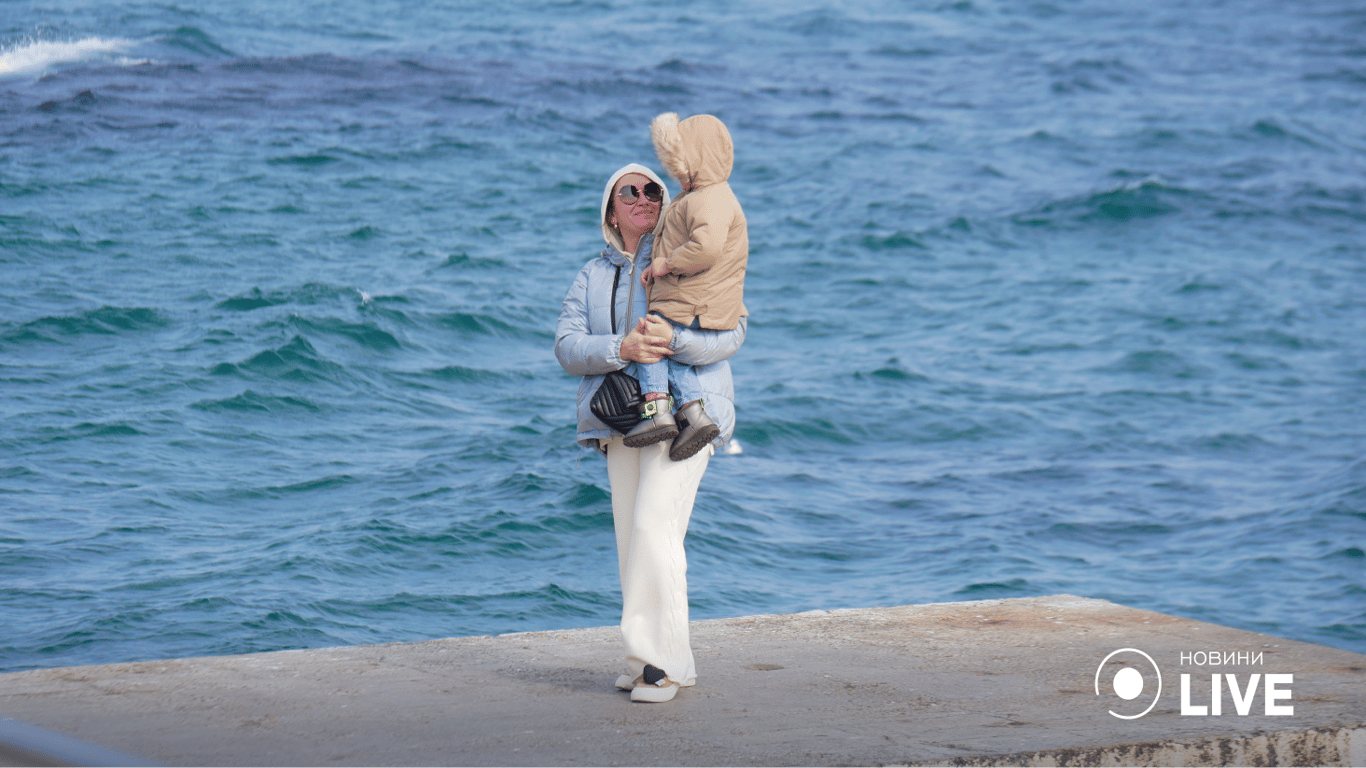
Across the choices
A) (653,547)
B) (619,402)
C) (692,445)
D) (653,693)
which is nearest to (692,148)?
(619,402)

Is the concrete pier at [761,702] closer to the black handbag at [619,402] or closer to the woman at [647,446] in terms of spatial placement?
the woman at [647,446]

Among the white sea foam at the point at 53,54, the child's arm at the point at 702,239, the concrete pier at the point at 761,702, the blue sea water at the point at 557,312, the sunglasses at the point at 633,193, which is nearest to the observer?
the concrete pier at the point at 761,702

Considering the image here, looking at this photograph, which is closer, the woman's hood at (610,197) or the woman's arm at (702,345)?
the woman's arm at (702,345)

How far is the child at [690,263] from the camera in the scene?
419 cm

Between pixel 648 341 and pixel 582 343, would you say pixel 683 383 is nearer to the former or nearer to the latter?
pixel 648 341

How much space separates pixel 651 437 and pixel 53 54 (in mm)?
23016

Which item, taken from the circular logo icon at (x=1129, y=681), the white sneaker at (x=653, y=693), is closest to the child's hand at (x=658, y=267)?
the white sneaker at (x=653, y=693)

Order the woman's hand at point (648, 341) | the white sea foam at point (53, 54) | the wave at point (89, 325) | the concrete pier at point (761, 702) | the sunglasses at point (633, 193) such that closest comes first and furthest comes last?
the concrete pier at point (761, 702)
the woman's hand at point (648, 341)
the sunglasses at point (633, 193)
the wave at point (89, 325)
the white sea foam at point (53, 54)

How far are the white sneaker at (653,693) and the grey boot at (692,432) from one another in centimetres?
81

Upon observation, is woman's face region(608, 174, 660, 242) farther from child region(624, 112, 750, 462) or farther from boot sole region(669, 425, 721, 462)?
boot sole region(669, 425, 721, 462)

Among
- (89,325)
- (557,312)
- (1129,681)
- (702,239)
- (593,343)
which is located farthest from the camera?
(557,312)

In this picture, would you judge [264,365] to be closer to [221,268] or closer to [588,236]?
[221,268]

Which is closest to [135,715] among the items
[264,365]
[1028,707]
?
[1028,707]

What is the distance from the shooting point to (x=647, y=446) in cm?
438
